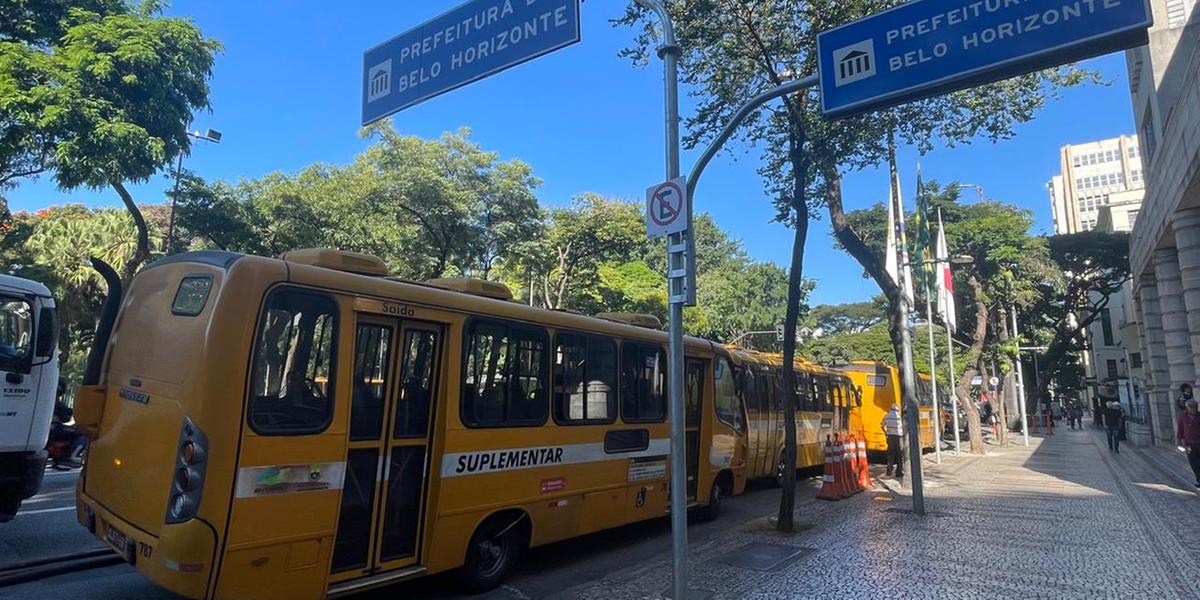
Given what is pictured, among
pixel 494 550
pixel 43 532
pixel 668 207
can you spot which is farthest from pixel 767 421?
pixel 43 532

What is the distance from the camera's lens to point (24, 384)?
24.0 ft

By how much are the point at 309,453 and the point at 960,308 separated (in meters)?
34.9

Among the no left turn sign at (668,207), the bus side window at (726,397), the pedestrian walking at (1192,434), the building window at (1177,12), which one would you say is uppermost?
the building window at (1177,12)

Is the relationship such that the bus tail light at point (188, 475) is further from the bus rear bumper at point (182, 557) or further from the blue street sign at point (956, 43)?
the blue street sign at point (956, 43)

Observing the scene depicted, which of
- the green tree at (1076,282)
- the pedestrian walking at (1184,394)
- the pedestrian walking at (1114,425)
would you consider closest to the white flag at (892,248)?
the pedestrian walking at (1184,394)

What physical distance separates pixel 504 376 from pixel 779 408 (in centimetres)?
940

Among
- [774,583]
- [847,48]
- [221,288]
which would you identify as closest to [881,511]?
[774,583]

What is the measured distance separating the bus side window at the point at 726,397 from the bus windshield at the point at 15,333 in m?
8.70

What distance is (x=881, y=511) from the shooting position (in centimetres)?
1074

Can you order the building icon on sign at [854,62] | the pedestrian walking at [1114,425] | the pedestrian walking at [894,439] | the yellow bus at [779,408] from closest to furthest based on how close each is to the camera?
the building icon on sign at [854,62]
the yellow bus at [779,408]
the pedestrian walking at [894,439]
the pedestrian walking at [1114,425]

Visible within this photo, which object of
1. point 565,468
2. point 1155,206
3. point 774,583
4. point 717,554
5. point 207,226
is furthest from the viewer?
point 207,226

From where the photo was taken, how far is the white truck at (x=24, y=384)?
7156 millimetres

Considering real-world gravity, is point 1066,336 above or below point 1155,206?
below

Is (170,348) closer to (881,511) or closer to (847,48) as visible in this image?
(847,48)
